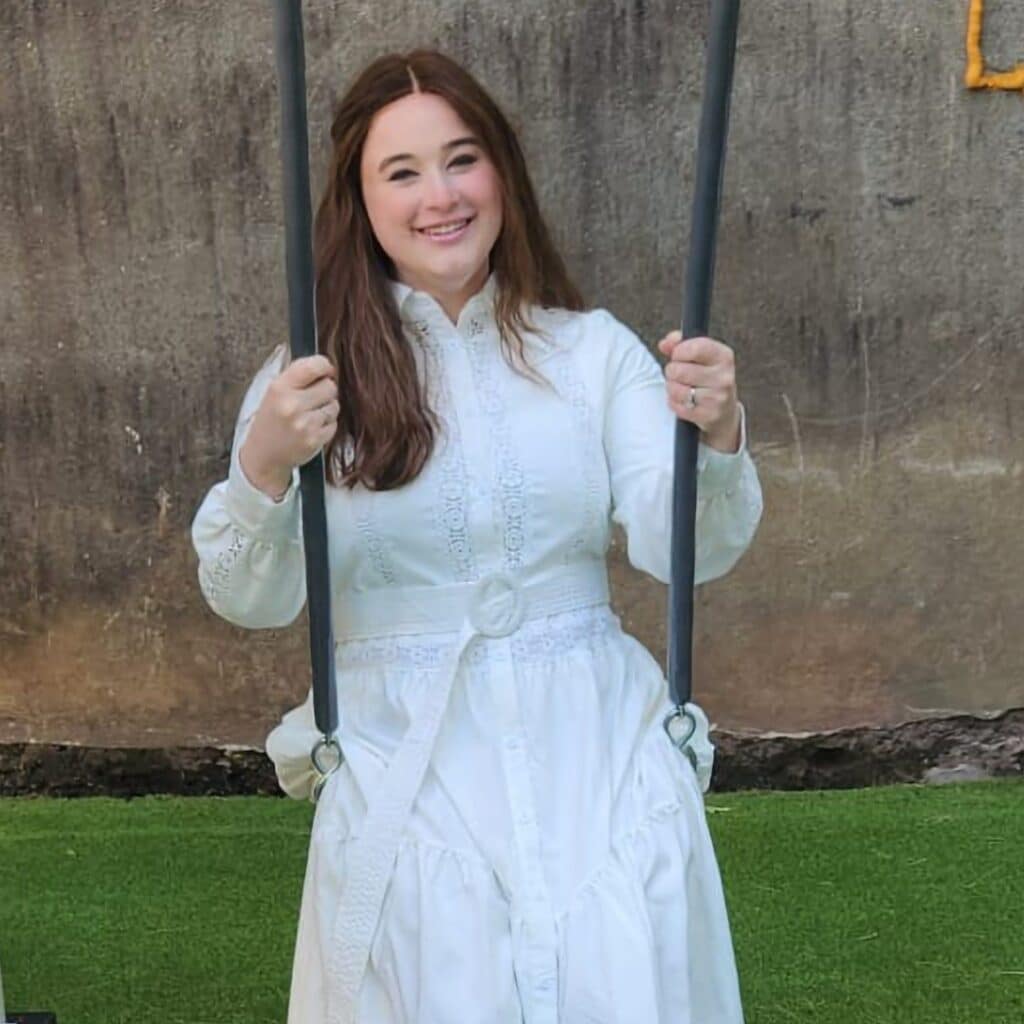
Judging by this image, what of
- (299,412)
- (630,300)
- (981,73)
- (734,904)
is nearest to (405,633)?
(299,412)

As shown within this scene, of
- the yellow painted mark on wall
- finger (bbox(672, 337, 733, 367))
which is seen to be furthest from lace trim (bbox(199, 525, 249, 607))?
the yellow painted mark on wall

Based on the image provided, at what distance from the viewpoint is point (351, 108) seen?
1.72 m

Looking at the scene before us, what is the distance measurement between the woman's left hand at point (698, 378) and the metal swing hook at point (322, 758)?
0.46 metres

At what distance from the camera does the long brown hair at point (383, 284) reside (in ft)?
5.46

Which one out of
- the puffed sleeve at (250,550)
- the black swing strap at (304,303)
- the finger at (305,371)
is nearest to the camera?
the black swing strap at (304,303)

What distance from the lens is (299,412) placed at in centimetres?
148

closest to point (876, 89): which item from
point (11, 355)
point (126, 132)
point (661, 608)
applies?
point (661, 608)

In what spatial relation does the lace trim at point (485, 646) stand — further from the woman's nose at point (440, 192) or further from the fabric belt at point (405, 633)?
the woman's nose at point (440, 192)

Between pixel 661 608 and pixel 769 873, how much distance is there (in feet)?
1.97

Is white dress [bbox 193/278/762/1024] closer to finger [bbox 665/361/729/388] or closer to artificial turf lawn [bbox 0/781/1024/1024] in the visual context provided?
finger [bbox 665/361/729/388]

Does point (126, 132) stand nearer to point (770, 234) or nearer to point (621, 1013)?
point (770, 234)

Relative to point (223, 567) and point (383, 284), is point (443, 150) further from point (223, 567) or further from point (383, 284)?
point (223, 567)

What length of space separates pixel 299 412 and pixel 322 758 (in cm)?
35

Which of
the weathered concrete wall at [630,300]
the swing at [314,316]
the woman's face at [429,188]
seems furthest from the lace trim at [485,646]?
the weathered concrete wall at [630,300]
